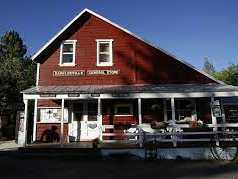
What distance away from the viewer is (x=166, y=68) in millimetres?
20031

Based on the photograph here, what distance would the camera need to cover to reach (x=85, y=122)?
63.7 ft

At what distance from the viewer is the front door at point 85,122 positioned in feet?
63.5

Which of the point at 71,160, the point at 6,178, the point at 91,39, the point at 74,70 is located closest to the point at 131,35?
the point at 91,39

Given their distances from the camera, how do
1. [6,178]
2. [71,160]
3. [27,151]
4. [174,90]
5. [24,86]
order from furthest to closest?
1. [24,86]
2. [174,90]
3. [27,151]
4. [71,160]
5. [6,178]

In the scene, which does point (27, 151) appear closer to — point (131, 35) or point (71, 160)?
point (71, 160)

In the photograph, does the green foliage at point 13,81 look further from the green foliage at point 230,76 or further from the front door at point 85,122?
the green foliage at point 230,76

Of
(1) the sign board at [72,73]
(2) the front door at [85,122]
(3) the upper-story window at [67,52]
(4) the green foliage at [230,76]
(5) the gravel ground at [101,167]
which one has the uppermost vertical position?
(4) the green foliage at [230,76]

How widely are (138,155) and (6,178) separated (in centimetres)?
622

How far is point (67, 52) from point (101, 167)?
32.3 ft

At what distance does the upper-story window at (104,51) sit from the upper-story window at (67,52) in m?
1.54

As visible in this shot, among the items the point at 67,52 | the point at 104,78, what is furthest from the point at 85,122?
the point at 67,52

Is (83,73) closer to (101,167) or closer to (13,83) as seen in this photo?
Answer: (101,167)

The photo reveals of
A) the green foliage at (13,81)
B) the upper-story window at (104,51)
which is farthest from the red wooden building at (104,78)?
the green foliage at (13,81)

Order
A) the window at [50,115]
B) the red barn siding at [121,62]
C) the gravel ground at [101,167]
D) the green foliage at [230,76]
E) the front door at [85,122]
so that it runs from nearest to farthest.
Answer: the gravel ground at [101,167] → the front door at [85,122] → the window at [50,115] → the red barn siding at [121,62] → the green foliage at [230,76]
